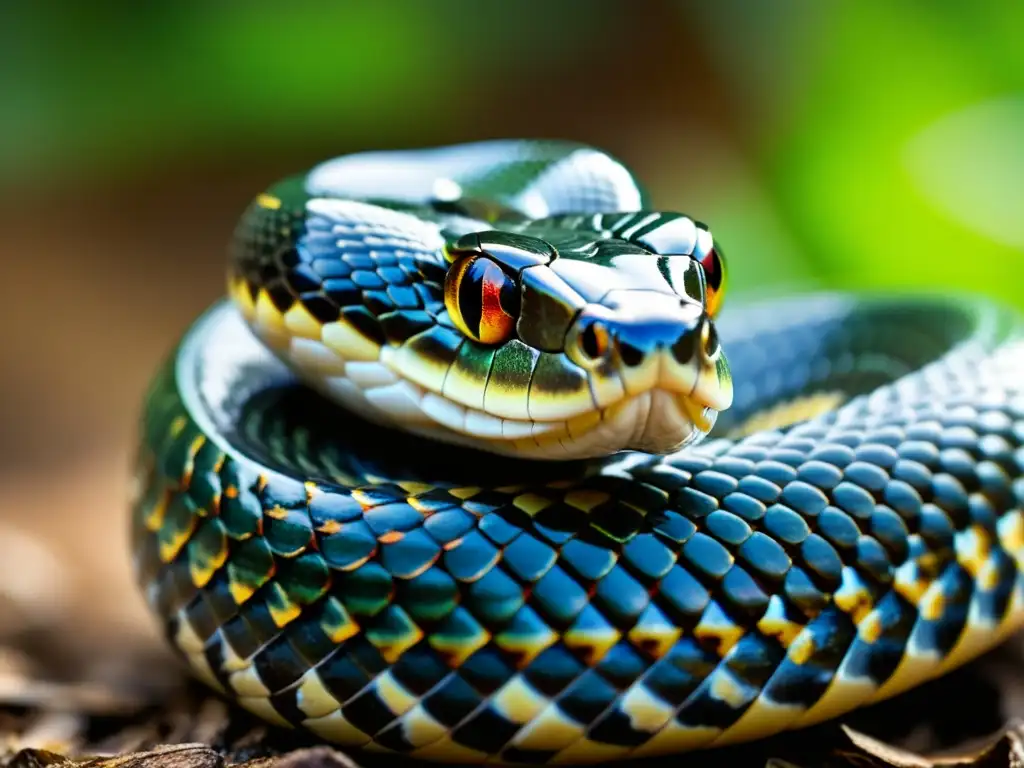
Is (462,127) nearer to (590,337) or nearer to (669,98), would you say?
(669,98)

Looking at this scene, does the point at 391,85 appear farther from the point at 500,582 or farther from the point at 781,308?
the point at 500,582

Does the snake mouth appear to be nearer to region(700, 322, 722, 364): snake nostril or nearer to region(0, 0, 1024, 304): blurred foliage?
region(700, 322, 722, 364): snake nostril

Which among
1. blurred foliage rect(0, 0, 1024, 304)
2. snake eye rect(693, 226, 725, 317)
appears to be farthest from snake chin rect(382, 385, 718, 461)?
blurred foliage rect(0, 0, 1024, 304)

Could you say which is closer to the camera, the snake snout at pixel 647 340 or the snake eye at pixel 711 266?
the snake snout at pixel 647 340

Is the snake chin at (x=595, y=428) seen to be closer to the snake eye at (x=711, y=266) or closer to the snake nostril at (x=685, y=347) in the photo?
the snake nostril at (x=685, y=347)

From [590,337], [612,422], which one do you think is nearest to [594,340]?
[590,337]

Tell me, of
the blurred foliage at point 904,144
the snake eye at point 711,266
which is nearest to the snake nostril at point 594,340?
the snake eye at point 711,266

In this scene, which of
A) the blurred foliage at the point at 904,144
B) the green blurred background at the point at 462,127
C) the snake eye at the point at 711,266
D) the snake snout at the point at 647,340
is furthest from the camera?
the green blurred background at the point at 462,127

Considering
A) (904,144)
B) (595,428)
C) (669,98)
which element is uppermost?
(595,428)
